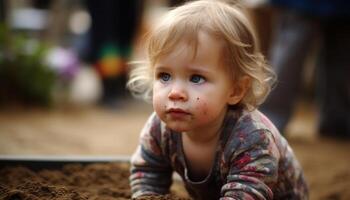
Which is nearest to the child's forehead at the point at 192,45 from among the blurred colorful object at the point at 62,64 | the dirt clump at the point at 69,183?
the dirt clump at the point at 69,183

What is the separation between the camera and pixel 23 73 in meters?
4.55

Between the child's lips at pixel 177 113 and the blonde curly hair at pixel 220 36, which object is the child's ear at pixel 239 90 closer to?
the blonde curly hair at pixel 220 36

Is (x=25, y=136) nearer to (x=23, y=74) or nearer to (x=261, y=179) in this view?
(x=23, y=74)

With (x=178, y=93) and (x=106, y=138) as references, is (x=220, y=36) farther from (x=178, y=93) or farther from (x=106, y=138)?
(x=106, y=138)

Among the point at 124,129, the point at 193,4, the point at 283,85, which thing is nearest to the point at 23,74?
the point at 124,129

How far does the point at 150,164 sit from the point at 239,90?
38 centimetres

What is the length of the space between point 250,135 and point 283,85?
74.4 inches

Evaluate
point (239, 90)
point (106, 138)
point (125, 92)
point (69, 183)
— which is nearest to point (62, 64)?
point (125, 92)

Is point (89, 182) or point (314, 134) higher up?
point (89, 182)

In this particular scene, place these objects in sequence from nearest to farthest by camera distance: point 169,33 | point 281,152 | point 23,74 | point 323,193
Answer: point 169,33 → point 281,152 → point 323,193 → point 23,74

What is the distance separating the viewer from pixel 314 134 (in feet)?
13.1

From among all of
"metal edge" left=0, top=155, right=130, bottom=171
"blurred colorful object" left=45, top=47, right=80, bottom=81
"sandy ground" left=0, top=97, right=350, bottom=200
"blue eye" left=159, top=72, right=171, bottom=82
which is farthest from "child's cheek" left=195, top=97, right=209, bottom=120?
"blurred colorful object" left=45, top=47, right=80, bottom=81

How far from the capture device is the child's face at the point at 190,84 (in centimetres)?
154

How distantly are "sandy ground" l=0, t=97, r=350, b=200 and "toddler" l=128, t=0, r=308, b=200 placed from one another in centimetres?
74
